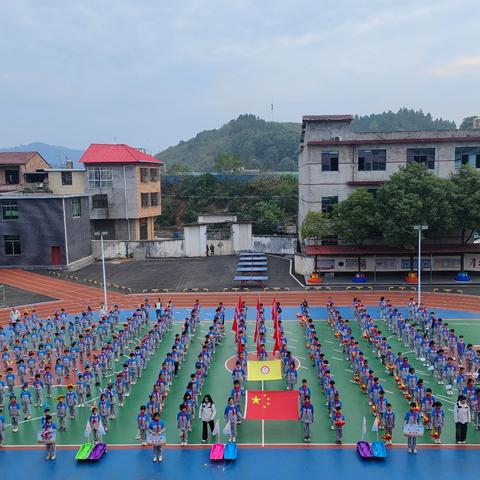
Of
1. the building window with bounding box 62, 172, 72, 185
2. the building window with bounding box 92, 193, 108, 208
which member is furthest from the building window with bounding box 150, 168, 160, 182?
the building window with bounding box 62, 172, 72, 185

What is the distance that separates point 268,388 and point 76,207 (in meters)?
28.4

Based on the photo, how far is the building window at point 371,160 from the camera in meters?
34.3

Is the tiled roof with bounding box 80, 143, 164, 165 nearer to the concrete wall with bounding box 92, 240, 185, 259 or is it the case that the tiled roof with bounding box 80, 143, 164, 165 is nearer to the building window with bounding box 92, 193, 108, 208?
the building window with bounding box 92, 193, 108, 208

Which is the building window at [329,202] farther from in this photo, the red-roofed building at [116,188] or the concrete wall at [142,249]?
the red-roofed building at [116,188]

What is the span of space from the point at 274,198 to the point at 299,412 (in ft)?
161

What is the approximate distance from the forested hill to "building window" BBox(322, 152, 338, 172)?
6870 centimetres

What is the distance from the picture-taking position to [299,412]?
569 inches

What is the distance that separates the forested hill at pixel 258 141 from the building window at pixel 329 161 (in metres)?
68.7

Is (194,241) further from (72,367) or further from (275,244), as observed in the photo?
(72,367)

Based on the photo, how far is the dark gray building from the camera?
3841cm

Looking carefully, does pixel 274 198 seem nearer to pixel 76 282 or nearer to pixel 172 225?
pixel 172 225

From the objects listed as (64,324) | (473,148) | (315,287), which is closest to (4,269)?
(64,324)

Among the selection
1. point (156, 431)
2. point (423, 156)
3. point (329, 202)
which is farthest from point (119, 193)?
point (156, 431)

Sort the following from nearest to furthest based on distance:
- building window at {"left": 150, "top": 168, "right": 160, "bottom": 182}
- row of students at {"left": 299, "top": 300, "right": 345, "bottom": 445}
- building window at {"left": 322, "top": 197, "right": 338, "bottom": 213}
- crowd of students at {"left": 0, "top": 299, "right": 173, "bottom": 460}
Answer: row of students at {"left": 299, "top": 300, "right": 345, "bottom": 445}
crowd of students at {"left": 0, "top": 299, "right": 173, "bottom": 460}
building window at {"left": 322, "top": 197, "right": 338, "bottom": 213}
building window at {"left": 150, "top": 168, "right": 160, "bottom": 182}
